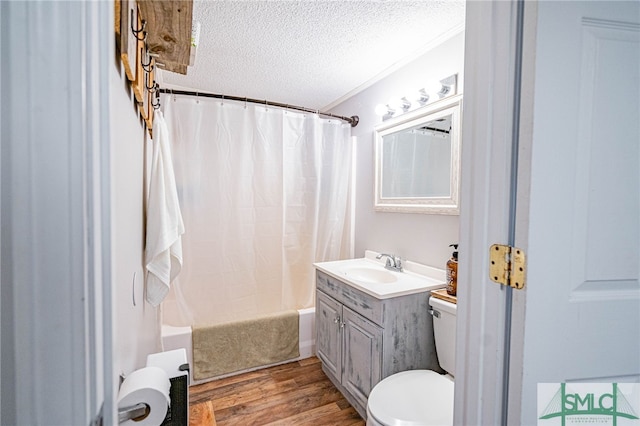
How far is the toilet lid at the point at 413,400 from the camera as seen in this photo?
116cm

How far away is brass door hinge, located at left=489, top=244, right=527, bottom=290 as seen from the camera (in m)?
0.64

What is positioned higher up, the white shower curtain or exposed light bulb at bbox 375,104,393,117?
exposed light bulb at bbox 375,104,393,117

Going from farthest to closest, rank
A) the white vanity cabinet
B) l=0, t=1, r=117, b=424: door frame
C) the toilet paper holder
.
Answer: the white vanity cabinet → the toilet paper holder → l=0, t=1, r=117, b=424: door frame

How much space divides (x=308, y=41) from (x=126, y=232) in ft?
4.93

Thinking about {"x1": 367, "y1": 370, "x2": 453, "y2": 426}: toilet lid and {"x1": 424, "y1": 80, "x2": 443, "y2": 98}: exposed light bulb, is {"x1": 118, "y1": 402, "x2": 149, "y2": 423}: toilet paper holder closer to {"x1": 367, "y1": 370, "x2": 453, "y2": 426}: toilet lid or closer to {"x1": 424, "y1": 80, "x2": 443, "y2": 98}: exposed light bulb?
{"x1": 367, "y1": 370, "x2": 453, "y2": 426}: toilet lid

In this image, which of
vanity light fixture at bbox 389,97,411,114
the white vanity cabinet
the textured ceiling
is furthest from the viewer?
vanity light fixture at bbox 389,97,411,114

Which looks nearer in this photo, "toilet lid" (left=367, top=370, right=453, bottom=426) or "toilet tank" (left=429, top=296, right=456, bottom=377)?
"toilet lid" (left=367, top=370, right=453, bottom=426)

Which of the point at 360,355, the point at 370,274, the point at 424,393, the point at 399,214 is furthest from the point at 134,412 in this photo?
the point at 399,214

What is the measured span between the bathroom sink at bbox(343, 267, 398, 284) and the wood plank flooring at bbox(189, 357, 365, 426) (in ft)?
2.62

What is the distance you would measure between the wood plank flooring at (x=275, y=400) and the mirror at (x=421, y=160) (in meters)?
1.38

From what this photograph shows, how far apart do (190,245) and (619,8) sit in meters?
2.30

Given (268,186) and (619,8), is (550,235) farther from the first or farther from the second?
(268,186)

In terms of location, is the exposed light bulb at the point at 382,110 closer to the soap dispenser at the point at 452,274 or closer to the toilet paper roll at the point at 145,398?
the soap dispenser at the point at 452,274

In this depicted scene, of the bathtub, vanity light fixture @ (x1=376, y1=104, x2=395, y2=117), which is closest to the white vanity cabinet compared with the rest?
the bathtub
